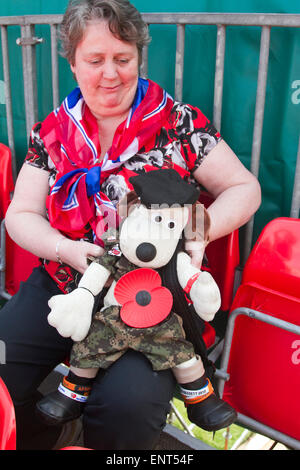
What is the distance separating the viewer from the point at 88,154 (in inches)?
50.6

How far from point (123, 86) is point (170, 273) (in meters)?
0.59

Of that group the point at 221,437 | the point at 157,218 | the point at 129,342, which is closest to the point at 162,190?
the point at 157,218

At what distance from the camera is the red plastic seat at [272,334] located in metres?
1.15

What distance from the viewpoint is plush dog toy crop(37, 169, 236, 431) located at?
943 mm

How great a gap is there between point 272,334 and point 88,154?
29.4 inches

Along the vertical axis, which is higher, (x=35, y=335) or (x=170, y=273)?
(x=170, y=273)

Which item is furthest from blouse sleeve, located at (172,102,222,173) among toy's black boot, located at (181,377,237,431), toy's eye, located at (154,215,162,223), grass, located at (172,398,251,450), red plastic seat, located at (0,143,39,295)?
grass, located at (172,398,251,450)

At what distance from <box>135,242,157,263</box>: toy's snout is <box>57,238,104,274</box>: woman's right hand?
0.19 m

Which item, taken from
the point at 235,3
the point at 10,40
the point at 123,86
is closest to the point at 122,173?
the point at 123,86

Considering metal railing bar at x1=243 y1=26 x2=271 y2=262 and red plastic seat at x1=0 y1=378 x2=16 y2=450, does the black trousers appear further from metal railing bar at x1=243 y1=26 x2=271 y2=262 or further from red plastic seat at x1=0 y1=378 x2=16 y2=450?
metal railing bar at x1=243 y1=26 x2=271 y2=262

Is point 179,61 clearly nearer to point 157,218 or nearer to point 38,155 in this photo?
point 38,155

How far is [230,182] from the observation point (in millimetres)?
1271

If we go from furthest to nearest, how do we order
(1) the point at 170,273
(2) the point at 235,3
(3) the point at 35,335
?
1. (2) the point at 235,3
2. (3) the point at 35,335
3. (1) the point at 170,273

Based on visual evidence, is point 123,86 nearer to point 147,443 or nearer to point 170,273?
point 170,273
